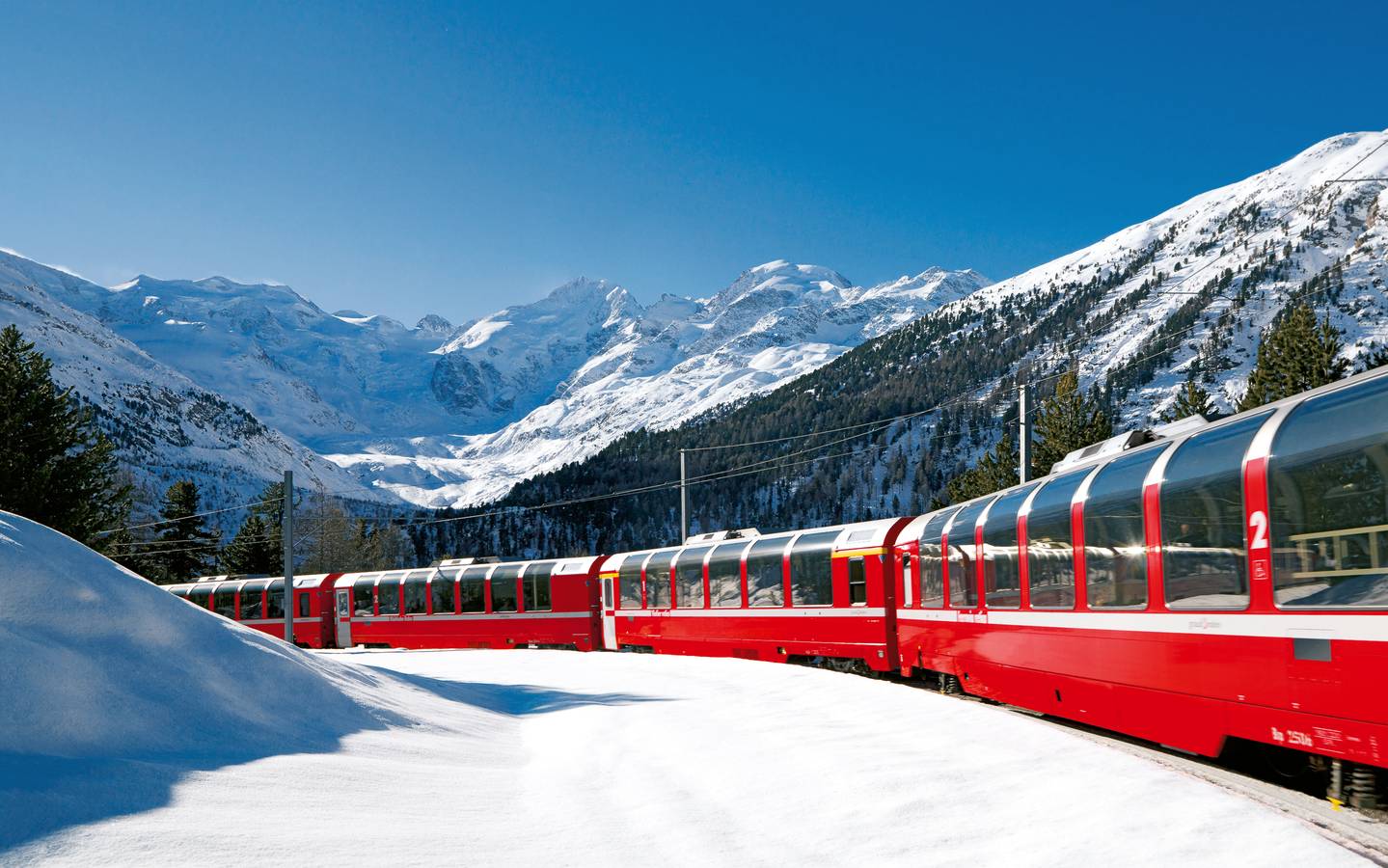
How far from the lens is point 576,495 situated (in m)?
178

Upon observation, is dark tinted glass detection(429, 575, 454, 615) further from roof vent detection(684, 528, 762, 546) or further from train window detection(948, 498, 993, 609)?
train window detection(948, 498, 993, 609)

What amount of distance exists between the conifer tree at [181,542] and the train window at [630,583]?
1782 inches

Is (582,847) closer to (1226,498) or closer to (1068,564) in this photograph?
(1226,498)

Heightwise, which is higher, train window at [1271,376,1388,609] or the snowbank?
train window at [1271,376,1388,609]

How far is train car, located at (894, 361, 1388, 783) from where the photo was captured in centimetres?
680

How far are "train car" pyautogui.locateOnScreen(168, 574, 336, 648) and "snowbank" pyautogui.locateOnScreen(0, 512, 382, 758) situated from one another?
109 ft

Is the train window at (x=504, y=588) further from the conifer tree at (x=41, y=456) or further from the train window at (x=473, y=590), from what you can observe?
the conifer tree at (x=41, y=456)

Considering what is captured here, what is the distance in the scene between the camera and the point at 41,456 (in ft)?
117

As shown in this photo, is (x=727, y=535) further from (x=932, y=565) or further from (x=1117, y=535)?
(x=1117, y=535)

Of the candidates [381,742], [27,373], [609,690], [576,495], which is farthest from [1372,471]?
[576,495]

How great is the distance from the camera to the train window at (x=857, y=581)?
65.8 ft

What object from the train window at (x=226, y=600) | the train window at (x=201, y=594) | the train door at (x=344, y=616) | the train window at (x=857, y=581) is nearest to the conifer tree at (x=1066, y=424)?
the train door at (x=344, y=616)

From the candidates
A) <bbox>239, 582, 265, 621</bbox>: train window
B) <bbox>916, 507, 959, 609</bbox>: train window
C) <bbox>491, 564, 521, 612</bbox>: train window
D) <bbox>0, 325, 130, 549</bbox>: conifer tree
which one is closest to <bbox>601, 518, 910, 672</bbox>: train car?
<bbox>916, 507, 959, 609</bbox>: train window

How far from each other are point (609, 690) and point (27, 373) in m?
28.7
